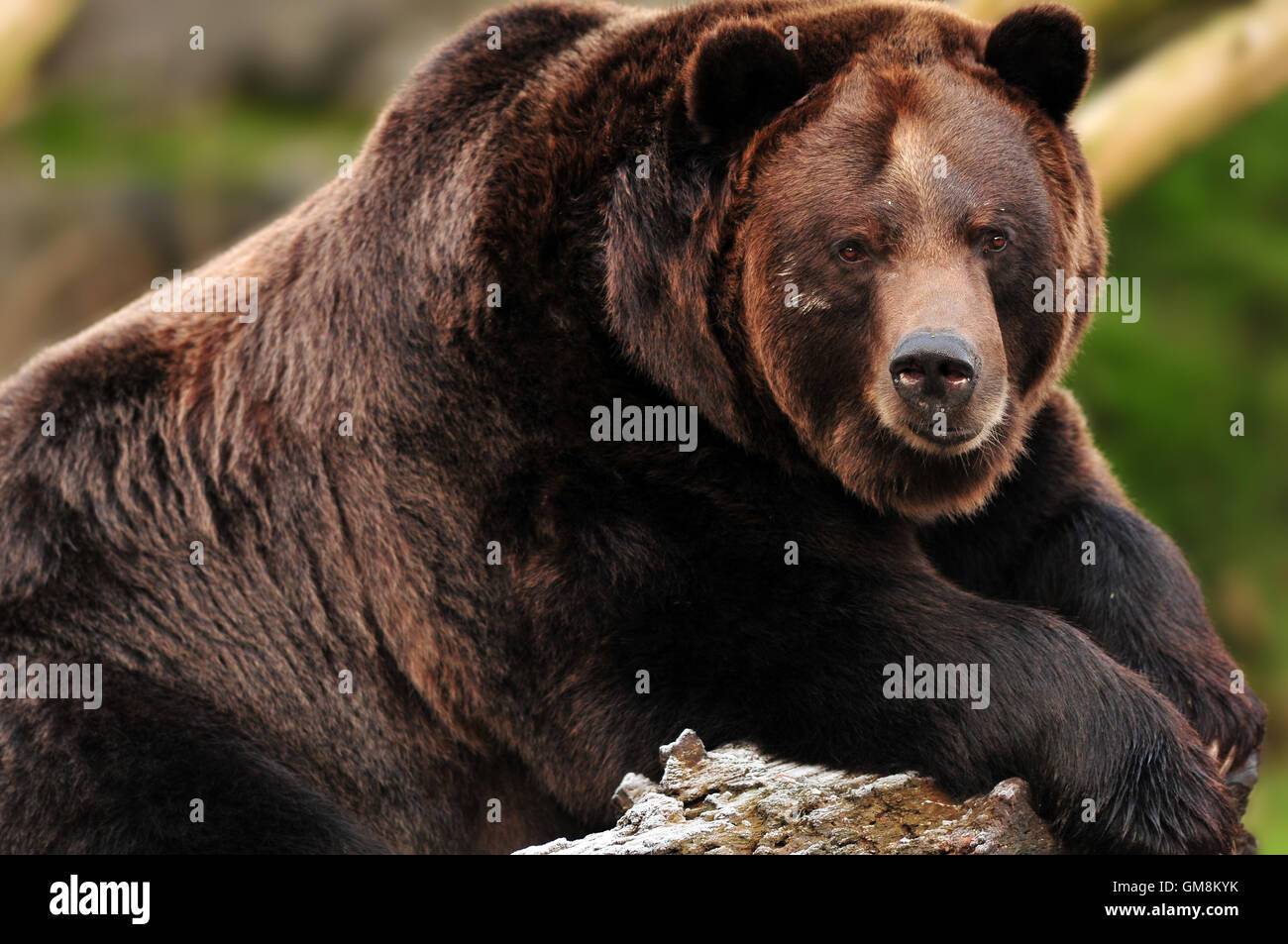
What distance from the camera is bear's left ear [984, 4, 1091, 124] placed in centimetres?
539

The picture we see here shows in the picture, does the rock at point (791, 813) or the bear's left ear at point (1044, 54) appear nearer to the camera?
the rock at point (791, 813)

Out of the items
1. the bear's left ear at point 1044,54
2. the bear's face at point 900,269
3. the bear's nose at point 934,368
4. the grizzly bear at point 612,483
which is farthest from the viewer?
the bear's left ear at point 1044,54

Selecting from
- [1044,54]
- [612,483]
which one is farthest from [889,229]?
[612,483]

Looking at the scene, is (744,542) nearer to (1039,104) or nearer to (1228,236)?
(1039,104)

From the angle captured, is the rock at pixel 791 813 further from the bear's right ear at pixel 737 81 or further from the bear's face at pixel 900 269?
the bear's right ear at pixel 737 81

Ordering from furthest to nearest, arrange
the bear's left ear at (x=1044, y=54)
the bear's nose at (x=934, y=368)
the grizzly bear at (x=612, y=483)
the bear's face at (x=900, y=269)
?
the bear's left ear at (x=1044, y=54)
the grizzly bear at (x=612, y=483)
the bear's face at (x=900, y=269)
the bear's nose at (x=934, y=368)

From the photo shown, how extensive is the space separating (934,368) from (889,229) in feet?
1.90

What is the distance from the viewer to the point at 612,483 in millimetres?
5398

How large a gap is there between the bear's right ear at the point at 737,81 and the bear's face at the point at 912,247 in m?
0.01

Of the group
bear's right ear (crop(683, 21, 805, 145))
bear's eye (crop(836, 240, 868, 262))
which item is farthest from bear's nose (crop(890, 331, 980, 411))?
bear's right ear (crop(683, 21, 805, 145))

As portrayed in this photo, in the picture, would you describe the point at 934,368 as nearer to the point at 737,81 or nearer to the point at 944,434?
the point at 944,434

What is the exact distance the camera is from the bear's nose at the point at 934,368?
4832 mm

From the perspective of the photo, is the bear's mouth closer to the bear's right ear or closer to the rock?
the rock

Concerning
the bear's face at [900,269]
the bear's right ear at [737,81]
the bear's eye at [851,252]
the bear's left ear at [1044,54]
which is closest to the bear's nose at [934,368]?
the bear's face at [900,269]
